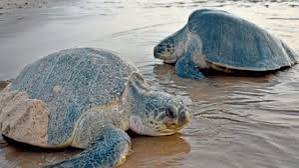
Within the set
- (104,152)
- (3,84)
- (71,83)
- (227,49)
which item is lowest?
(3,84)

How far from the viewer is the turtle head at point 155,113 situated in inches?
124

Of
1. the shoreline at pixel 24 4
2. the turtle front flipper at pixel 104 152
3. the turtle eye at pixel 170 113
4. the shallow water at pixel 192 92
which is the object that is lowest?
the shallow water at pixel 192 92

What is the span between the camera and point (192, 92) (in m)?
4.55

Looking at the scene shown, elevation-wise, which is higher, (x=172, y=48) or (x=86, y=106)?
(x=86, y=106)

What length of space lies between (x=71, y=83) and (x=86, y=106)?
26 centimetres

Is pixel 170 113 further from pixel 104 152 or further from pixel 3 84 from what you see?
pixel 3 84

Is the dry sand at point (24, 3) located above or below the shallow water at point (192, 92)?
above

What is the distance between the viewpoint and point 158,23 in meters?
9.02

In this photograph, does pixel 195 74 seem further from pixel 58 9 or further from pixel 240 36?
pixel 58 9

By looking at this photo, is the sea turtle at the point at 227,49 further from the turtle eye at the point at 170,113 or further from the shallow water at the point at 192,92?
the turtle eye at the point at 170,113

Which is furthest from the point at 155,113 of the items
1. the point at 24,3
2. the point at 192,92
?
the point at 24,3

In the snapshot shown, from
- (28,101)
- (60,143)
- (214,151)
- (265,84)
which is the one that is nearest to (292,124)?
(214,151)

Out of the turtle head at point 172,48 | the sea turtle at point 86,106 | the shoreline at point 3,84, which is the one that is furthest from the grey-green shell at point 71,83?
the turtle head at point 172,48

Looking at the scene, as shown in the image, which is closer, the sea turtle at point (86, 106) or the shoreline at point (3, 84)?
the sea turtle at point (86, 106)
